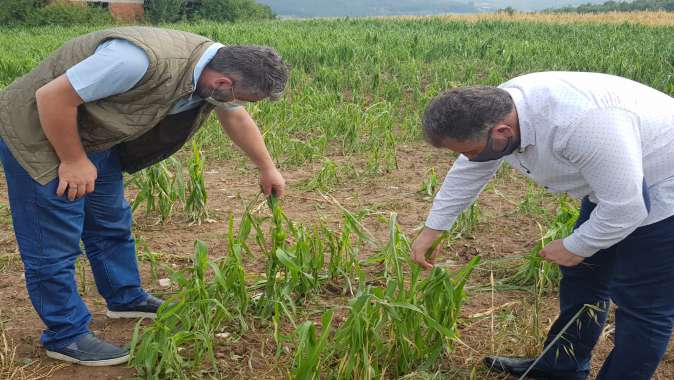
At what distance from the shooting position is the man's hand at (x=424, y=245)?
2.34 metres

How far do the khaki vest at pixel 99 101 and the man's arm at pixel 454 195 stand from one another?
0.95 meters

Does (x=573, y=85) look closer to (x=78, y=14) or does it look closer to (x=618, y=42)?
(x=618, y=42)

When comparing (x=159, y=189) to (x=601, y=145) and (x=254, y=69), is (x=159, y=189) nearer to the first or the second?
(x=254, y=69)

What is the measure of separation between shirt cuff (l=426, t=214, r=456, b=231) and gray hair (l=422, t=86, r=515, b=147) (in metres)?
0.49

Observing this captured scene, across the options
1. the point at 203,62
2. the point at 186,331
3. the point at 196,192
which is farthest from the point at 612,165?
the point at 196,192

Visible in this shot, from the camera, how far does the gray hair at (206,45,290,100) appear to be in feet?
7.20

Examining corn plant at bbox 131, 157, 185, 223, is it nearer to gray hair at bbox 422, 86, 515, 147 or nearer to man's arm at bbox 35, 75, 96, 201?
man's arm at bbox 35, 75, 96, 201

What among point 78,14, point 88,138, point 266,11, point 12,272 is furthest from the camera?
point 266,11

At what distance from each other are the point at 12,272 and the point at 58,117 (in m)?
1.58

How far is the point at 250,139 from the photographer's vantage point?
8.77 ft

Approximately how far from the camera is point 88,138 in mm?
2270

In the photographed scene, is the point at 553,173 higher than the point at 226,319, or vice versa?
the point at 553,173

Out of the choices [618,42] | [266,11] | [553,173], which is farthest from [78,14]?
[553,173]

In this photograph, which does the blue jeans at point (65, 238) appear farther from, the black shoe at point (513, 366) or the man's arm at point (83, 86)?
the black shoe at point (513, 366)
